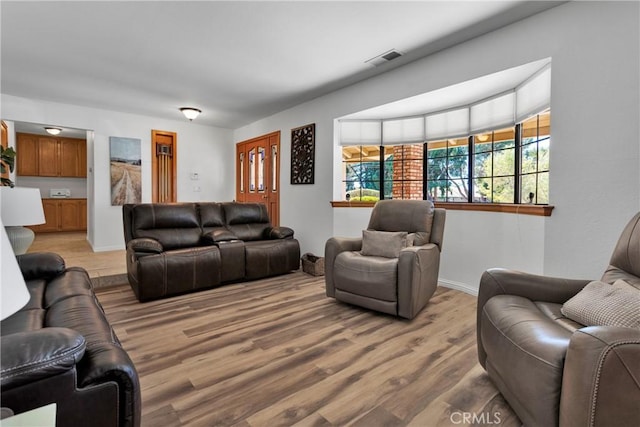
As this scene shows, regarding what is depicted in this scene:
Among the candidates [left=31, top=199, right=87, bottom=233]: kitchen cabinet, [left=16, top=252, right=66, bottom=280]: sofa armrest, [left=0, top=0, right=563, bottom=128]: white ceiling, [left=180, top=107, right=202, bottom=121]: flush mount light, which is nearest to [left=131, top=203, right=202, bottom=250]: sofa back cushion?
[left=16, top=252, right=66, bottom=280]: sofa armrest

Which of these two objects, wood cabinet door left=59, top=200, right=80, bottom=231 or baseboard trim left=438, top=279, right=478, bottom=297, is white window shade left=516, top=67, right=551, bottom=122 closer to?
baseboard trim left=438, top=279, right=478, bottom=297

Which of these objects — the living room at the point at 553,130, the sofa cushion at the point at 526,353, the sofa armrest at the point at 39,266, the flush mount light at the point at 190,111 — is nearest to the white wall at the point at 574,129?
the living room at the point at 553,130

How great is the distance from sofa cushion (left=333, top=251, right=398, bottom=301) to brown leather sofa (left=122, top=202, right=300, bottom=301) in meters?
1.37

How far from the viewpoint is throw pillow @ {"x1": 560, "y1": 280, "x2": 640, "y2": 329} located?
1.27 m

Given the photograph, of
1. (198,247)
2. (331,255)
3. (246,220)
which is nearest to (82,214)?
(246,220)

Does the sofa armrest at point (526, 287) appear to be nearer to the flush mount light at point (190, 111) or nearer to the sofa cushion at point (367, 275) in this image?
the sofa cushion at point (367, 275)

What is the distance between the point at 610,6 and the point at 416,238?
6.89 feet

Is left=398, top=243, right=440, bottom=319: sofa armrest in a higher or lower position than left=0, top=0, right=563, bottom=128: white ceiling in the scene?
lower

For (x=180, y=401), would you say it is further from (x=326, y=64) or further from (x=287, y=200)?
(x=287, y=200)

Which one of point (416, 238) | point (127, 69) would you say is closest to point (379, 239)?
point (416, 238)

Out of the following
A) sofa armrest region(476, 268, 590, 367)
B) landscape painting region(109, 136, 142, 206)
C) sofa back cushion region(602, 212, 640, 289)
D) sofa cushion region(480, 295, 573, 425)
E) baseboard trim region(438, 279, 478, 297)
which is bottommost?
baseboard trim region(438, 279, 478, 297)

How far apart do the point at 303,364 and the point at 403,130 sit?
3.17 metres

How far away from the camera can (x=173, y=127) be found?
598 cm

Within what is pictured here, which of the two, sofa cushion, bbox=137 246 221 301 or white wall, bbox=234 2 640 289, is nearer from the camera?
white wall, bbox=234 2 640 289
